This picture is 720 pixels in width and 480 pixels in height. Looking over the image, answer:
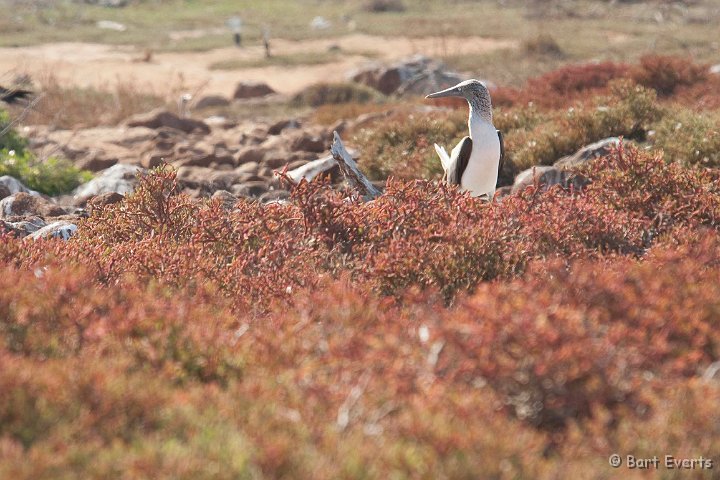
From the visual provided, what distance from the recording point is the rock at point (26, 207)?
8.32m

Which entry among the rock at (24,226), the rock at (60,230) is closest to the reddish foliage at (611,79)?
the rock at (24,226)

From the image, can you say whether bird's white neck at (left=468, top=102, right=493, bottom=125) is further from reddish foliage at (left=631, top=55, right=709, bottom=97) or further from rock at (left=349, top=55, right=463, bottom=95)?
rock at (left=349, top=55, right=463, bottom=95)

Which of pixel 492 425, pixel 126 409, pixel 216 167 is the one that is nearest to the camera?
pixel 492 425

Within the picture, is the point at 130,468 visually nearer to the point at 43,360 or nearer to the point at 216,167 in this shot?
the point at 43,360

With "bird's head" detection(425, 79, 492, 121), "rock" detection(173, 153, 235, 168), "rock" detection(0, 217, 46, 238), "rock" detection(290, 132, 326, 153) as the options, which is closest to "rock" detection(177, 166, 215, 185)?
"rock" detection(173, 153, 235, 168)

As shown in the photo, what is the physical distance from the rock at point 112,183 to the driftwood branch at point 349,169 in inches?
113

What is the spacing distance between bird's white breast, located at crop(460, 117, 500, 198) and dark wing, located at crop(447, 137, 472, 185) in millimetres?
30

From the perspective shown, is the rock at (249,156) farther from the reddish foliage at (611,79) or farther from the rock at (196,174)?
the reddish foliage at (611,79)

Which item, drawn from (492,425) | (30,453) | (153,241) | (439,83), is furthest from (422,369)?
(439,83)

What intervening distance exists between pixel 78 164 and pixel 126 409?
8997mm

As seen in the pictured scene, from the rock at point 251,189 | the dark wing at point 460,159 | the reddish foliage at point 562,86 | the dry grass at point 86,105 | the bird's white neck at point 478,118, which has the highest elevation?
the bird's white neck at point 478,118

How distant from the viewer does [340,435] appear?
320 cm

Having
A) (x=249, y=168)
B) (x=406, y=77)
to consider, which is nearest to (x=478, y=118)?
(x=249, y=168)

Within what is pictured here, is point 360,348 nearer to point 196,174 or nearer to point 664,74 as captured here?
point 196,174
